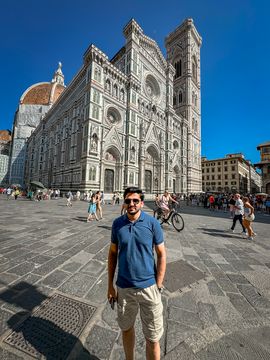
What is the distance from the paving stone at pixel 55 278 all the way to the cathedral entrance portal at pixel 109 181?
64.5ft

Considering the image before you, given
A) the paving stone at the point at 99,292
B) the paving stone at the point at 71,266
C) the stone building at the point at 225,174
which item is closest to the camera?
the paving stone at the point at 99,292

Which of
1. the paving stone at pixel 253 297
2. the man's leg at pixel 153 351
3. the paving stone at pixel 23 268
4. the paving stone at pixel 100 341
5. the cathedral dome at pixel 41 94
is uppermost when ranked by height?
the cathedral dome at pixel 41 94

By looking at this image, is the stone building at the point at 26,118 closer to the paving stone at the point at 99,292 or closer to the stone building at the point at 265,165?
the paving stone at the point at 99,292

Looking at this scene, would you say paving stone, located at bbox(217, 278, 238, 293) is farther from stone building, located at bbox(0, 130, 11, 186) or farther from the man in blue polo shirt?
stone building, located at bbox(0, 130, 11, 186)

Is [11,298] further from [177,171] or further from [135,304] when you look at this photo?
[177,171]

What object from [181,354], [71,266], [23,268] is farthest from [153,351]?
[23,268]

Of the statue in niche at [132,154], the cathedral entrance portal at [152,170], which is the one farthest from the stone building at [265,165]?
the statue in niche at [132,154]

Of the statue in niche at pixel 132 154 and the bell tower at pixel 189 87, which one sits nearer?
the statue in niche at pixel 132 154

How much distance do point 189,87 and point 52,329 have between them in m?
45.9

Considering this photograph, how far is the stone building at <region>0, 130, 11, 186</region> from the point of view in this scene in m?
48.9

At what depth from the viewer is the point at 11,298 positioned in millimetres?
2209

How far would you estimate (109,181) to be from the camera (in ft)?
75.1

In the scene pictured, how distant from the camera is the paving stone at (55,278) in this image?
8.41ft

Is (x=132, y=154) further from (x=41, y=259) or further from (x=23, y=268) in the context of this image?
(x=23, y=268)
